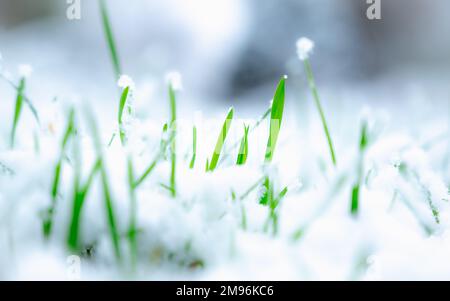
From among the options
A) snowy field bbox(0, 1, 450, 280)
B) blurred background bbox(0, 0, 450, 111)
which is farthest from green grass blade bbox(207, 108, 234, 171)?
blurred background bbox(0, 0, 450, 111)

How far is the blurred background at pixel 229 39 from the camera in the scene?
1.79m

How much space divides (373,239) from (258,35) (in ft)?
5.06

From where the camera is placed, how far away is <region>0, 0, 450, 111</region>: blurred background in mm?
1788

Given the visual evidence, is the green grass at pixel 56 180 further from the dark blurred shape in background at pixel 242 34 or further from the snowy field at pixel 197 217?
the dark blurred shape in background at pixel 242 34

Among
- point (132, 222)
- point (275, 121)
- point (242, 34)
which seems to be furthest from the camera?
point (242, 34)

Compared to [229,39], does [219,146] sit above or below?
below

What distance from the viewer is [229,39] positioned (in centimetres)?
182

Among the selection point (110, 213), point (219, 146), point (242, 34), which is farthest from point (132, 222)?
point (242, 34)

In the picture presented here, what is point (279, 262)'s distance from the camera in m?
0.33

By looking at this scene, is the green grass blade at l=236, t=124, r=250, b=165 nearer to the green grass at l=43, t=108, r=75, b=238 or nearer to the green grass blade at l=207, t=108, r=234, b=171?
the green grass blade at l=207, t=108, r=234, b=171

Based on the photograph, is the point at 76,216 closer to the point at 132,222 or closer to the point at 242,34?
the point at 132,222

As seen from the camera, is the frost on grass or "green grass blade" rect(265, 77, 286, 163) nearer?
the frost on grass

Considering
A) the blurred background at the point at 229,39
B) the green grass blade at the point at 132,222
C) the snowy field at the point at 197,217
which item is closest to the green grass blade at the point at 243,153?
the snowy field at the point at 197,217
